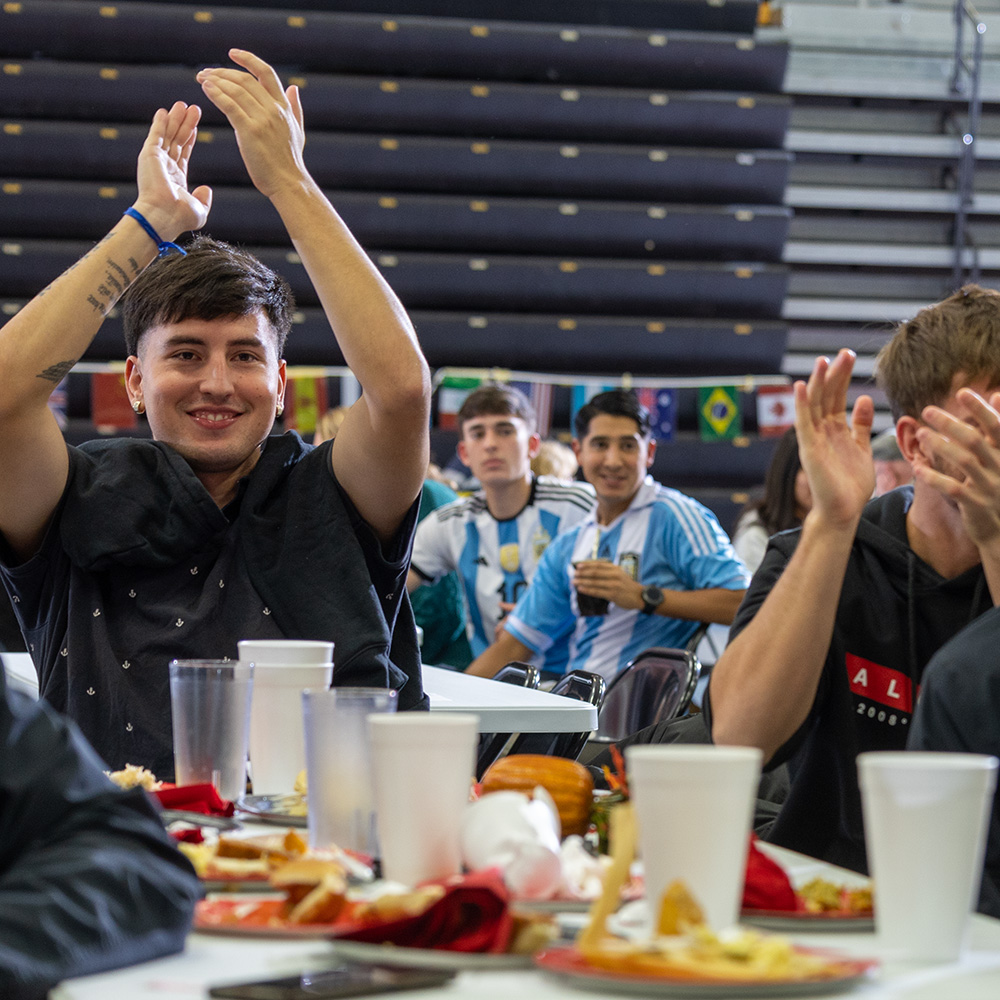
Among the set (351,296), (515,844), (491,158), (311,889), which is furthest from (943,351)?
(491,158)

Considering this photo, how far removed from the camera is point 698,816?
0.84m

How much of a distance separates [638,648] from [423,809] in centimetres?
323

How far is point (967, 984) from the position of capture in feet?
2.63

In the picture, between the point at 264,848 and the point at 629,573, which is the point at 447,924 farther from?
the point at 629,573

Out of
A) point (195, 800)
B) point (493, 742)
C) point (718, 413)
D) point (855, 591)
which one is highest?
point (718, 413)

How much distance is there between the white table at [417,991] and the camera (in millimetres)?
764

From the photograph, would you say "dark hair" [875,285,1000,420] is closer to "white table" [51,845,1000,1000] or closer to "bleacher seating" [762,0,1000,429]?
"white table" [51,845,1000,1000]

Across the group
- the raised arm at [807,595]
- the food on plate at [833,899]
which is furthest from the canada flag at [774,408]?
the food on plate at [833,899]

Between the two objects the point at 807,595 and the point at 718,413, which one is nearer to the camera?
the point at 807,595

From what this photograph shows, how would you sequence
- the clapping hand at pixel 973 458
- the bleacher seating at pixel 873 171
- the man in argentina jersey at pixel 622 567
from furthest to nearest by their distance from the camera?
the bleacher seating at pixel 873 171
the man in argentina jersey at pixel 622 567
the clapping hand at pixel 973 458

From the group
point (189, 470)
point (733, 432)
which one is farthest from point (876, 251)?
point (189, 470)

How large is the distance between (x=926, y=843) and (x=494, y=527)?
382 cm

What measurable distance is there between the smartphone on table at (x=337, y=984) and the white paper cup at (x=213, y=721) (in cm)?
51

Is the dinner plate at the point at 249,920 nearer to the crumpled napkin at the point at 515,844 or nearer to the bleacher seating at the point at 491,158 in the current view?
the crumpled napkin at the point at 515,844
